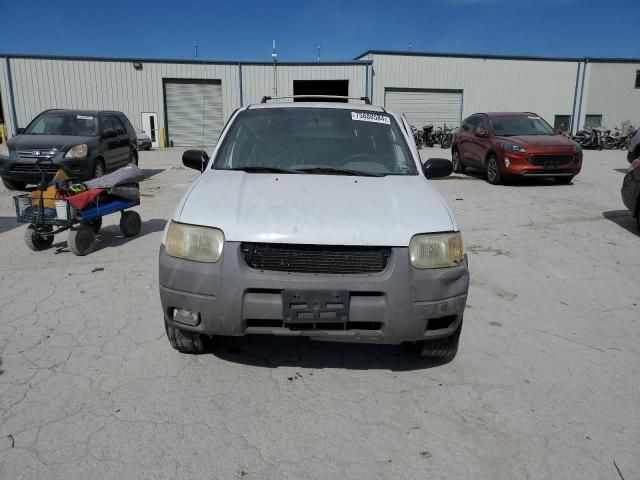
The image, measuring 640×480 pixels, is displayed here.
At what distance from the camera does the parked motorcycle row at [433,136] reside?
25812mm

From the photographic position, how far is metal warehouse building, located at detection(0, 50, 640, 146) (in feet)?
82.9

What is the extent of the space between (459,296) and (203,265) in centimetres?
149

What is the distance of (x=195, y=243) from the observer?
9.42ft

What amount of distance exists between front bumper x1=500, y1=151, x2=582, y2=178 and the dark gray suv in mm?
→ 8920

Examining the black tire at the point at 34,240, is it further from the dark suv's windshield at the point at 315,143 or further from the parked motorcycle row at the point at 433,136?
the parked motorcycle row at the point at 433,136

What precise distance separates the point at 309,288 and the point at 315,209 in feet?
1.69

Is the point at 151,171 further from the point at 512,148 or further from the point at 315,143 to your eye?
the point at 315,143

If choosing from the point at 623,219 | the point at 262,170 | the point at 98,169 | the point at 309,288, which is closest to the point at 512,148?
the point at 623,219

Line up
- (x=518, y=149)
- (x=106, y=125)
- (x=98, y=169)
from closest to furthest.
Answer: (x=98, y=169) < (x=518, y=149) < (x=106, y=125)

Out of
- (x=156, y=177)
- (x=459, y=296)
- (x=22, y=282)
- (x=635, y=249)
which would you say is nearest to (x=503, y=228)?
(x=635, y=249)

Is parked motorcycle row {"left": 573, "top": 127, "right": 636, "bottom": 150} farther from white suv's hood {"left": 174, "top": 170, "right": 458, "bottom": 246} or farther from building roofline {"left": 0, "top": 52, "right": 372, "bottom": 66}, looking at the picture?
white suv's hood {"left": 174, "top": 170, "right": 458, "bottom": 246}

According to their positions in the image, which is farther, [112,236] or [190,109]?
[190,109]

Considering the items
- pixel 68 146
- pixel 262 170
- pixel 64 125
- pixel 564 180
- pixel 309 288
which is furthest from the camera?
pixel 564 180

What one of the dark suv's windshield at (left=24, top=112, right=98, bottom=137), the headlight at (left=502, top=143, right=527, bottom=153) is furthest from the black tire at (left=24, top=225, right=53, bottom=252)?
the headlight at (left=502, top=143, right=527, bottom=153)
